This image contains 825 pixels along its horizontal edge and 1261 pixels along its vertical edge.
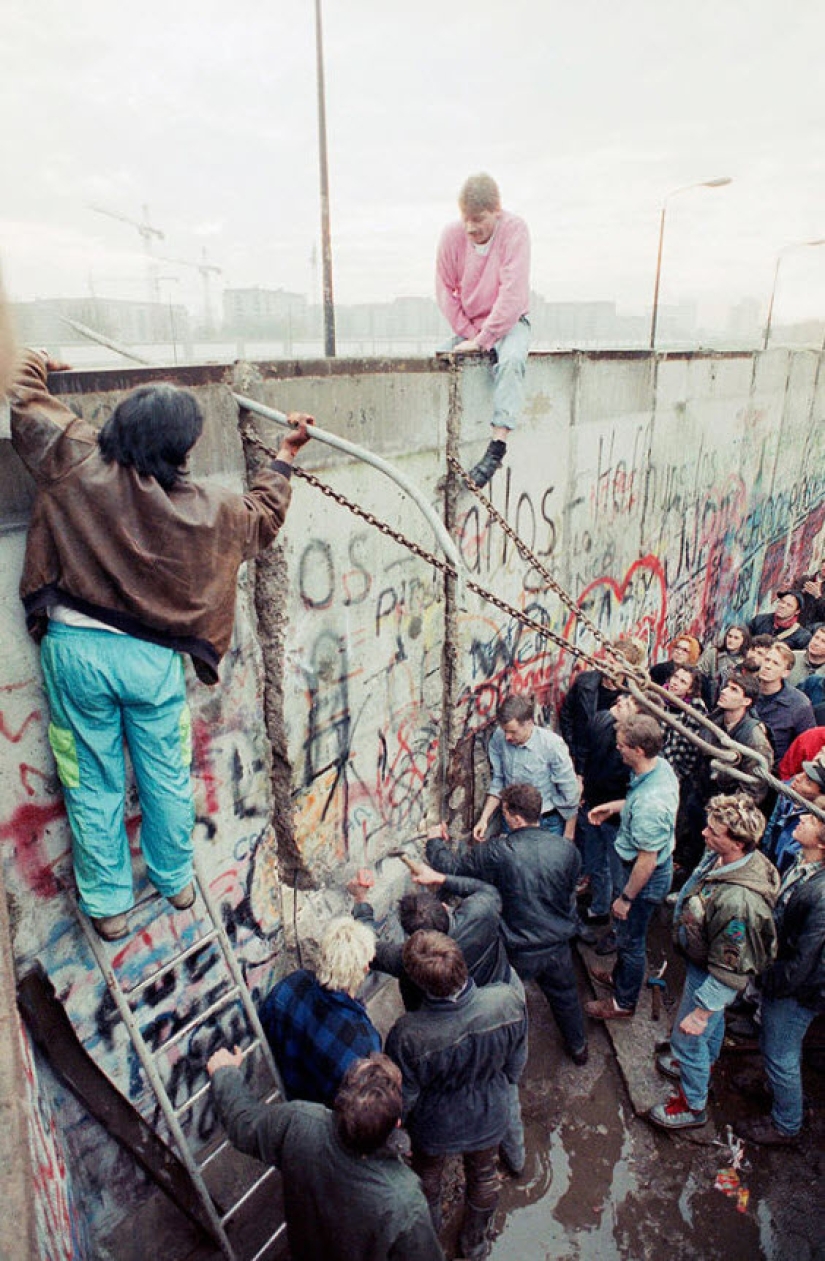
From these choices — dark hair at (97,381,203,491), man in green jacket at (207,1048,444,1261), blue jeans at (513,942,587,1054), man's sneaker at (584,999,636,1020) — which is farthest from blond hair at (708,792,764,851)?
dark hair at (97,381,203,491)

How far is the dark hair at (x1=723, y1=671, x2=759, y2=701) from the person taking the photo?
5738mm

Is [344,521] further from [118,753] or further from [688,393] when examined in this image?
[688,393]

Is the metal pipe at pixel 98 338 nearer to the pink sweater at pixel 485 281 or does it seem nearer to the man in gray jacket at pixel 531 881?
the pink sweater at pixel 485 281

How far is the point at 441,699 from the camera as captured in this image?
4.96 meters

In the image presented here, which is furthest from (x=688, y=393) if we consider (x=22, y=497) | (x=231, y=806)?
(x=22, y=497)

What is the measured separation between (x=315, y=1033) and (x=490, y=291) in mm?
4010

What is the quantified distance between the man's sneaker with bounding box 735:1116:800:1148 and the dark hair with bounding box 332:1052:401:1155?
2793 mm

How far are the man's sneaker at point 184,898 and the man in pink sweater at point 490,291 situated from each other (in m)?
2.87

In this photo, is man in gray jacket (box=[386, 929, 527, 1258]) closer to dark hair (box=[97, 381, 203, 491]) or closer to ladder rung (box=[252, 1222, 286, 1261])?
ladder rung (box=[252, 1222, 286, 1261])

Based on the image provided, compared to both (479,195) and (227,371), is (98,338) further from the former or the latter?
(479,195)

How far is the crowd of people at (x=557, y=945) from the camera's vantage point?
3250 mm

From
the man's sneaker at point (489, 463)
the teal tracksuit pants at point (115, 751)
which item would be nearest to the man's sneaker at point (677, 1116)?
the teal tracksuit pants at point (115, 751)

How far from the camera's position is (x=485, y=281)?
4.40 meters

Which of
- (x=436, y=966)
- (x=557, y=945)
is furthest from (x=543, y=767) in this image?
(x=436, y=966)
